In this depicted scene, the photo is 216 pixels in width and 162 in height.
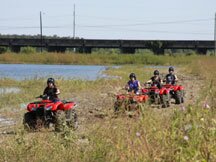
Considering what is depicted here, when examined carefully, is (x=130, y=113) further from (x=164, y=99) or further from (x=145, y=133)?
(x=164, y=99)

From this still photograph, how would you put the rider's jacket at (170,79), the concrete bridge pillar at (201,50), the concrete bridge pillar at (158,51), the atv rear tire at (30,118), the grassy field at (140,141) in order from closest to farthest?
the grassy field at (140,141) < the atv rear tire at (30,118) < the rider's jacket at (170,79) < the concrete bridge pillar at (201,50) < the concrete bridge pillar at (158,51)

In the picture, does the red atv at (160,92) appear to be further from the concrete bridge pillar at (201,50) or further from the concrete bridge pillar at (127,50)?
the concrete bridge pillar at (127,50)

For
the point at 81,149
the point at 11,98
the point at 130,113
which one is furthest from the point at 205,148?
the point at 11,98

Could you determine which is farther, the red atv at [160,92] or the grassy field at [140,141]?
the red atv at [160,92]

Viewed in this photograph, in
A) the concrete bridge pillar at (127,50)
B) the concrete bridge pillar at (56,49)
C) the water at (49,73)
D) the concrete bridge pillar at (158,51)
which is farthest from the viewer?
the concrete bridge pillar at (56,49)

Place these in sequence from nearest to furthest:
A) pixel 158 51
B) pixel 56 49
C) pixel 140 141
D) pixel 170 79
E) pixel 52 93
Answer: pixel 140 141, pixel 52 93, pixel 170 79, pixel 158 51, pixel 56 49

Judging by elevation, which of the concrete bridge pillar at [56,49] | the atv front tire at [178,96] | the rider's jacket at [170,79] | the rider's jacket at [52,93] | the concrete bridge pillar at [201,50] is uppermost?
the rider's jacket at [52,93]

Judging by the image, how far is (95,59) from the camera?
69.5 metres

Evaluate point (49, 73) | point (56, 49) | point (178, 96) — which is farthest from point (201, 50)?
point (178, 96)

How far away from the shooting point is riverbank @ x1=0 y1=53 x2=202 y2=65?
221ft

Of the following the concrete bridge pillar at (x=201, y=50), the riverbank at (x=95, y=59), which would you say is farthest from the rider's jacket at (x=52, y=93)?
the concrete bridge pillar at (x=201, y=50)

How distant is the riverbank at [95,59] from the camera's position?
67.4 meters

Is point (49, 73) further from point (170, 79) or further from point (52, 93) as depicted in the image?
point (52, 93)

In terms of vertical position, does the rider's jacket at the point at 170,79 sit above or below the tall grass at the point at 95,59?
above
